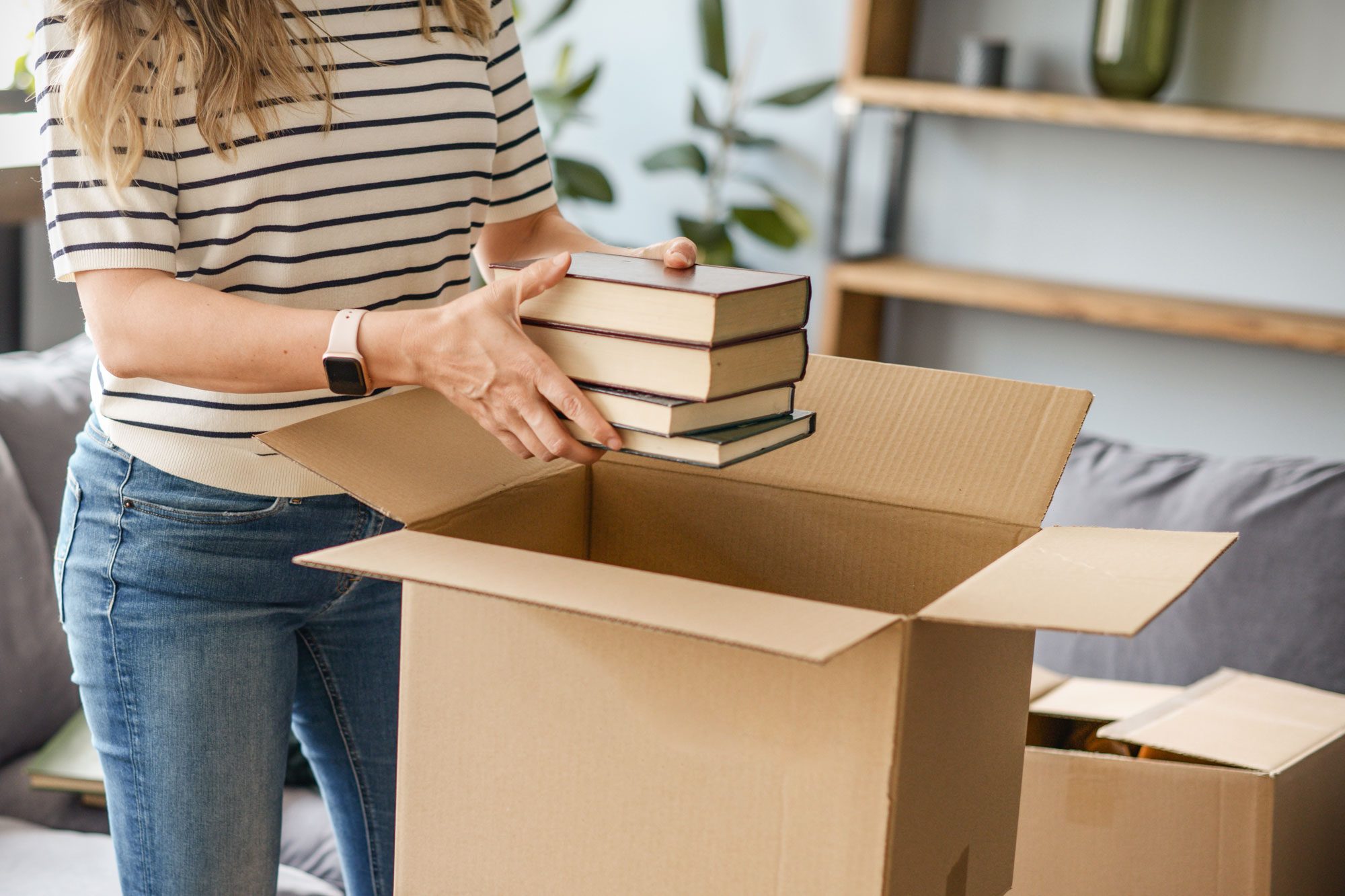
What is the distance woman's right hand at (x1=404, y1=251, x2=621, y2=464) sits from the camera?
0.72 metres

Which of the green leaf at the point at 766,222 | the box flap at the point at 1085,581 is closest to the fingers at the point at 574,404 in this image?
the box flap at the point at 1085,581

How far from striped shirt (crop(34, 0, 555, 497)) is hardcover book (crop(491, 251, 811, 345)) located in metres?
0.24

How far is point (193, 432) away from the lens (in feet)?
3.04

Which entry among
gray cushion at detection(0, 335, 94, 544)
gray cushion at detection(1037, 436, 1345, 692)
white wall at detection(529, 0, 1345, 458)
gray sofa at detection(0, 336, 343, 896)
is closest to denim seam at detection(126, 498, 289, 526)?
gray sofa at detection(0, 336, 343, 896)

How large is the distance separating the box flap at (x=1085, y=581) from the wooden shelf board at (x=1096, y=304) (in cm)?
165

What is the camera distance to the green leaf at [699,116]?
8.53ft

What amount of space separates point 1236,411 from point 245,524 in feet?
6.73

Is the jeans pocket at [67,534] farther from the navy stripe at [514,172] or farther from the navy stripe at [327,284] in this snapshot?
the navy stripe at [514,172]

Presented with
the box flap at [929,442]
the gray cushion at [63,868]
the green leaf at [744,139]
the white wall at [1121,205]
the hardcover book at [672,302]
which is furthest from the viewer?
the green leaf at [744,139]

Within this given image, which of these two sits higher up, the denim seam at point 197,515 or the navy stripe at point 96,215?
the navy stripe at point 96,215

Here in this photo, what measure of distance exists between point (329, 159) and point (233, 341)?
197 mm

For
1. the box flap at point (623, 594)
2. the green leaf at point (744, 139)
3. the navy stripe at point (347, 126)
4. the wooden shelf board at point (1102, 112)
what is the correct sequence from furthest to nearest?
the green leaf at point (744, 139)
the wooden shelf board at point (1102, 112)
the navy stripe at point (347, 126)
the box flap at point (623, 594)

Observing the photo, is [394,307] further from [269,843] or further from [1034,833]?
[1034,833]

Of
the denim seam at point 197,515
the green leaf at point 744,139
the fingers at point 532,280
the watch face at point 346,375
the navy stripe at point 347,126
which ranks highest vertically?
the green leaf at point 744,139
